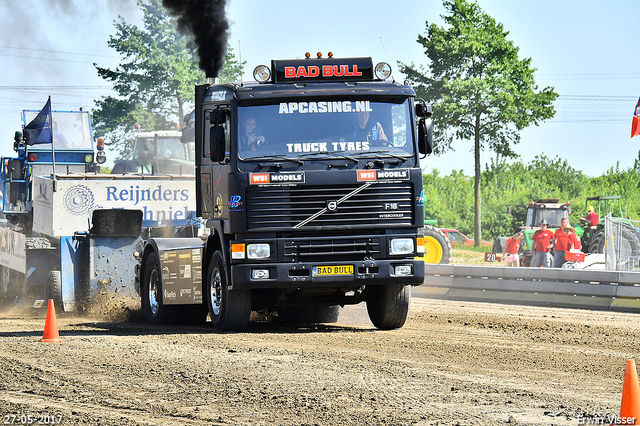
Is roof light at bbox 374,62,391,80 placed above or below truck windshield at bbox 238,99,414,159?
above

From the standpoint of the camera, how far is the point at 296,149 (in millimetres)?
10719

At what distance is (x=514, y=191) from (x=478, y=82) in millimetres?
23340

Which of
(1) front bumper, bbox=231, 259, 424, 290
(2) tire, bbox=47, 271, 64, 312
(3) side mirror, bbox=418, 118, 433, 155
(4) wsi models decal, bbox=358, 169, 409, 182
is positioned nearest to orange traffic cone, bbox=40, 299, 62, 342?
(1) front bumper, bbox=231, 259, 424, 290

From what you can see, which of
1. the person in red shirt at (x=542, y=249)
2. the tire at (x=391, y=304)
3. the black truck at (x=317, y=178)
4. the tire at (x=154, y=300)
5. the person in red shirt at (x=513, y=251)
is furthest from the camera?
the person in red shirt at (x=513, y=251)

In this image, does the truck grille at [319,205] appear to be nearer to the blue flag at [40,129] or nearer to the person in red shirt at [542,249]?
the blue flag at [40,129]

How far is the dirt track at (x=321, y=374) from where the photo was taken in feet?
21.8

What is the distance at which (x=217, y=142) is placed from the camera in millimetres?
10867

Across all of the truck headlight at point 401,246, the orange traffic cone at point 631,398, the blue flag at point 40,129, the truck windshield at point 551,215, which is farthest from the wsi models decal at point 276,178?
the truck windshield at point 551,215

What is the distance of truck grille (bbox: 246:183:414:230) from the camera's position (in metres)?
10.6

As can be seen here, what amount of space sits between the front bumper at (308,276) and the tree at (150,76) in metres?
Answer: 37.3

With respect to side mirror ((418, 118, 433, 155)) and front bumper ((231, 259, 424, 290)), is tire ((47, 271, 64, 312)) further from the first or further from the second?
side mirror ((418, 118, 433, 155))

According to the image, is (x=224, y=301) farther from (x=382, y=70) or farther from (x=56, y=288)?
(x=56, y=288)

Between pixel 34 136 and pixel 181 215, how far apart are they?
179 inches

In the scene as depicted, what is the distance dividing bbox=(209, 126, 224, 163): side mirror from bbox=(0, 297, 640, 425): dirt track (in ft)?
7.38
